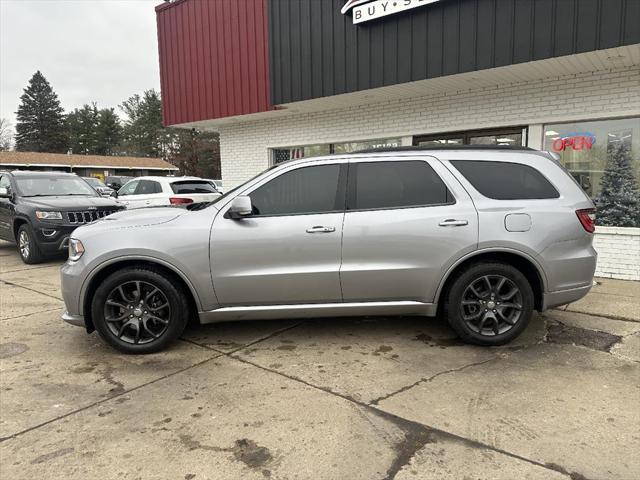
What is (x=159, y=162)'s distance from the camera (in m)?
58.2

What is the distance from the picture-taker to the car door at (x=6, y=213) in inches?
376

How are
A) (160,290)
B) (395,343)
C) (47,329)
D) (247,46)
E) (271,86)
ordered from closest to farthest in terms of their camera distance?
(160,290)
(395,343)
(47,329)
(271,86)
(247,46)

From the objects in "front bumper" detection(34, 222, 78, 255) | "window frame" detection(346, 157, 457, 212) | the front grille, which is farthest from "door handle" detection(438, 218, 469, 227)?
"front bumper" detection(34, 222, 78, 255)

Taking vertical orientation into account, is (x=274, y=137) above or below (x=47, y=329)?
above

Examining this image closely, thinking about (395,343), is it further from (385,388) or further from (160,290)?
(160,290)

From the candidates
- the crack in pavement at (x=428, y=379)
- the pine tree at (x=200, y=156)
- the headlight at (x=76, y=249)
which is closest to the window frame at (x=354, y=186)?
the crack in pavement at (x=428, y=379)

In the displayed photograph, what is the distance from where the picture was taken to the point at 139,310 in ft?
13.9

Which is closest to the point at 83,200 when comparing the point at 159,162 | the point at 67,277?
the point at 67,277

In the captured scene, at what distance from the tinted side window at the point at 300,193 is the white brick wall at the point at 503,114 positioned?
4.74 m

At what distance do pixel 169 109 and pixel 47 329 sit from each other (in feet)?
26.2

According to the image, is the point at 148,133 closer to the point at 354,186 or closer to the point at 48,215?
the point at 48,215

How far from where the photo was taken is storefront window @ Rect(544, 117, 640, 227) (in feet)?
23.1

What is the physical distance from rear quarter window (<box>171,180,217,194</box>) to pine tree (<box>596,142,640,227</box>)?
Result: 8.11 meters

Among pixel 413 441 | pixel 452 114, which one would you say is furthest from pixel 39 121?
pixel 413 441
